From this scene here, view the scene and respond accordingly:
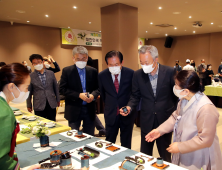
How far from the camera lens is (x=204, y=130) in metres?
1.55

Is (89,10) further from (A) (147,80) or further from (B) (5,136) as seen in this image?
(B) (5,136)

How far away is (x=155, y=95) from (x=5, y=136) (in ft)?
5.36

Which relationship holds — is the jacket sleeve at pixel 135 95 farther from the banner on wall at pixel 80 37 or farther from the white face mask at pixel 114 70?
the banner on wall at pixel 80 37

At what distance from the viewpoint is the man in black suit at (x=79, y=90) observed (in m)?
2.88

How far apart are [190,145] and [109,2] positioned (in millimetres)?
6161

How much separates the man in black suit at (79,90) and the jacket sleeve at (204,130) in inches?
60.6

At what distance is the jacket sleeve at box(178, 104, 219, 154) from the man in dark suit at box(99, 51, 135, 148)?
1048mm

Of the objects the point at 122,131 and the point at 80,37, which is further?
the point at 80,37

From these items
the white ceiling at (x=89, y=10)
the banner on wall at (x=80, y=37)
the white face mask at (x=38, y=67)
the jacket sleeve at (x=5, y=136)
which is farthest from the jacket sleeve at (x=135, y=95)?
the banner on wall at (x=80, y=37)

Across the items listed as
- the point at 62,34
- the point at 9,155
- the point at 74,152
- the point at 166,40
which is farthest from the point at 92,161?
the point at 166,40

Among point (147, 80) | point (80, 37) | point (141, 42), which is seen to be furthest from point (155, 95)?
point (141, 42)

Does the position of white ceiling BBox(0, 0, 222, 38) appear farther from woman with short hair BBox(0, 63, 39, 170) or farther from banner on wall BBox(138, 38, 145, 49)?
banner on wall BBox(138, 38, 145, 49)

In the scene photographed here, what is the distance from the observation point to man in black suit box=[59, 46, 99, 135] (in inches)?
113

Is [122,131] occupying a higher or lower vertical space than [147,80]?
lower
